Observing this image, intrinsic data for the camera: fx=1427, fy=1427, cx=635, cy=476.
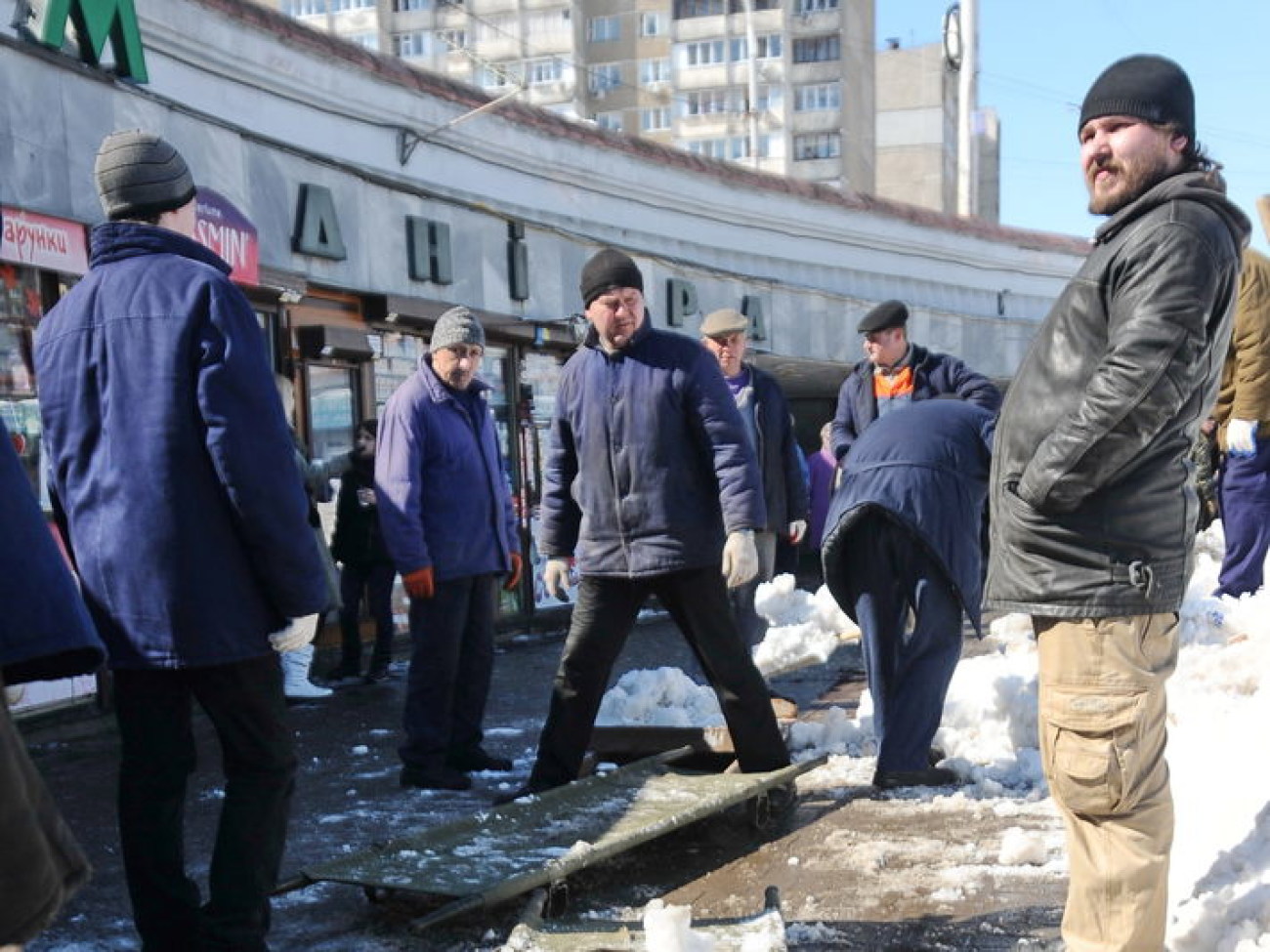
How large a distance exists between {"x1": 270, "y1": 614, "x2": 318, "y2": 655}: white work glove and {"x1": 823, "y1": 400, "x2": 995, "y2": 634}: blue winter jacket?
245 centimetres

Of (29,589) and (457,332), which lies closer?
(29,589)

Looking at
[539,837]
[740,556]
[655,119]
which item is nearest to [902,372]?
[740,556]

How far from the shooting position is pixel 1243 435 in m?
6.92

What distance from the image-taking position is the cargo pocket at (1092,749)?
3041mm

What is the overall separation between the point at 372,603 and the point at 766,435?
308 cm

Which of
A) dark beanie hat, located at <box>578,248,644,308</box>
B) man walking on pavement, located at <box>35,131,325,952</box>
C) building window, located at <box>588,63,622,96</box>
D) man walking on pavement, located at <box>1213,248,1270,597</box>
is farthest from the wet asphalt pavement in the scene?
building window, located at <box>588,63,622,96</box>

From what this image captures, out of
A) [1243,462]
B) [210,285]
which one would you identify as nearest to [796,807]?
[210,285]

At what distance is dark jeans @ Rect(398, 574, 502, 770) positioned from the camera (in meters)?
5.88

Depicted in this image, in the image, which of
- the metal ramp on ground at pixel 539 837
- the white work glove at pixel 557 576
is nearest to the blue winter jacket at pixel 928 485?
the metal ramp on ground at pixel 539 837

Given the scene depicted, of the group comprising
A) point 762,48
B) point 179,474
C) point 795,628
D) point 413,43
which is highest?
point 413,43

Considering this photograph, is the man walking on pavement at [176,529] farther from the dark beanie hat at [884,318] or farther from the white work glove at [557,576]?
the dark beanie hat at [884,318]

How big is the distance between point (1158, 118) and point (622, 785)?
287cm

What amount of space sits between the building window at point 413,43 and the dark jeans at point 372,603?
79.8 m

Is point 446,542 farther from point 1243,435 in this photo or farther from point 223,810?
point 1243,435
